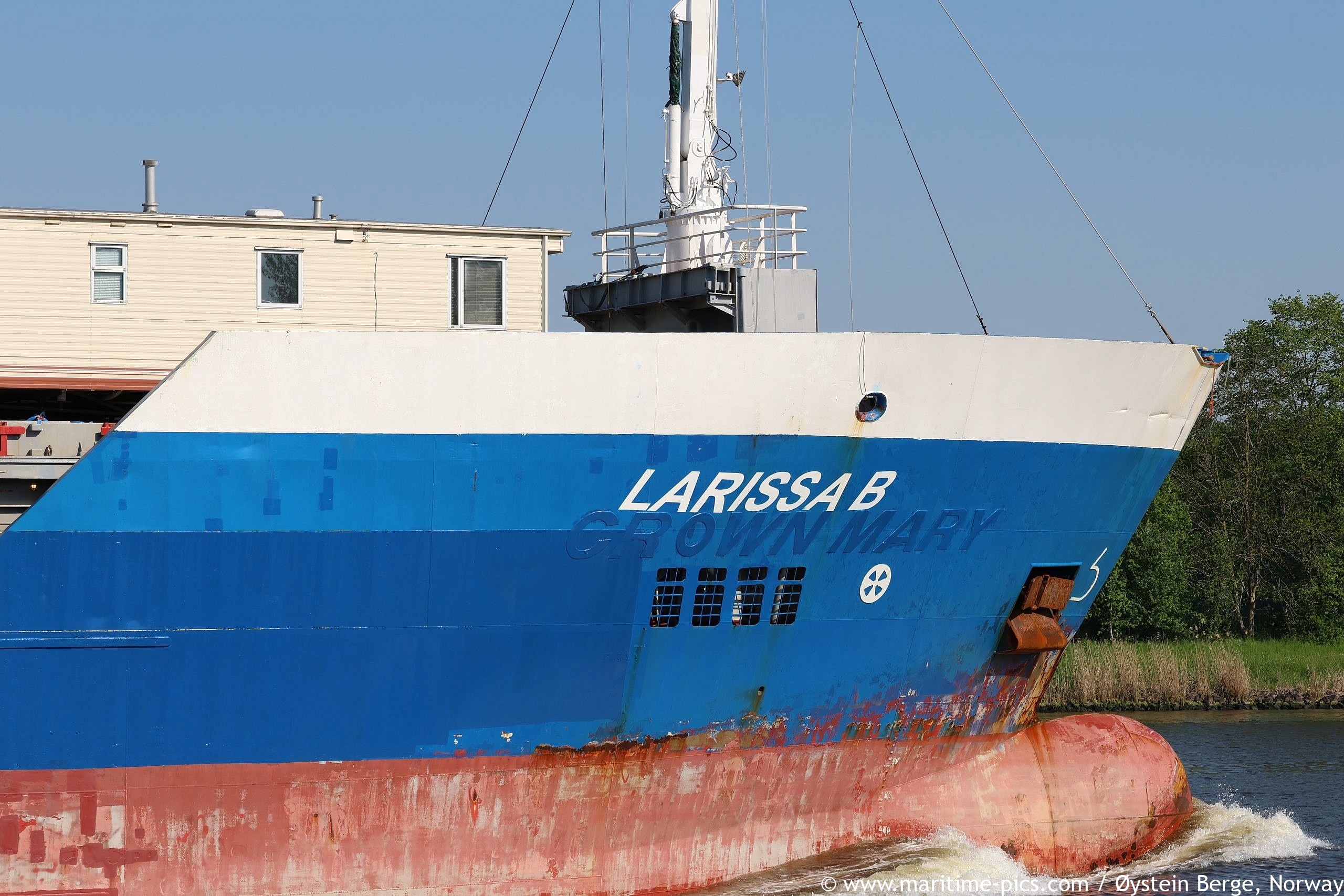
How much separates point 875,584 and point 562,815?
360cm

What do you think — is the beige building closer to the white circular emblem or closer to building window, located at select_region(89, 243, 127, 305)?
building window, located at select_region(89, 243, 127, 305)

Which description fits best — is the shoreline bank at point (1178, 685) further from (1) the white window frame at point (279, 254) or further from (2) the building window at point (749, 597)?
(1) the white window frame at point (279, 254)

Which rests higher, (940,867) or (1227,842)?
(940,867)

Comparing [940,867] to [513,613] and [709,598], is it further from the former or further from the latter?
[513,613]

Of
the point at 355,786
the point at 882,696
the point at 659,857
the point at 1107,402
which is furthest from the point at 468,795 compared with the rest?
the point at 1107,402

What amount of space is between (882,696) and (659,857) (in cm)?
262

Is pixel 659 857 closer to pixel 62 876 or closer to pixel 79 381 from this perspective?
pixel 62 876

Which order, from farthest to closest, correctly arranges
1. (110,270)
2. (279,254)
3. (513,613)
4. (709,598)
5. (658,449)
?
(279,254) → (110,270) → (709,598) → (658,449) → (513,613)

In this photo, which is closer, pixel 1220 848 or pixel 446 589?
pixel 446 589

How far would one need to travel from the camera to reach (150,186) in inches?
543

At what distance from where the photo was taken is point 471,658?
10953 mm

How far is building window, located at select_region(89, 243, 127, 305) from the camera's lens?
Answer: 12664 mm

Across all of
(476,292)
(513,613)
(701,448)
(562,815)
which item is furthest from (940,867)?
Result: (476,292)

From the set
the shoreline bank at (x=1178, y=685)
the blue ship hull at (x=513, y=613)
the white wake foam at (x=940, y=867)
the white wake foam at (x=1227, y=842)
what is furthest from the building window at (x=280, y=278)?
the shoreline bank at (x=1178, y=685)
